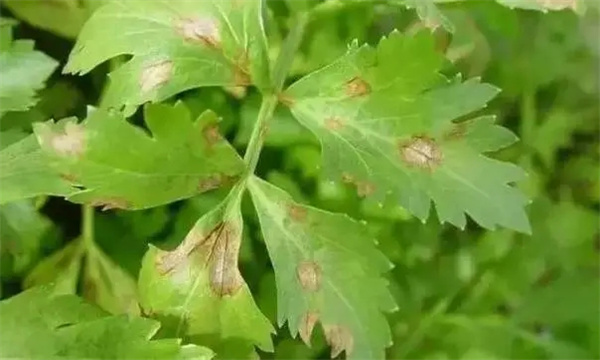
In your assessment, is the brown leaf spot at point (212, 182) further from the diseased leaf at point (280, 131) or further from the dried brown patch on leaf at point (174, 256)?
the diseased leaf at point (280, 131)

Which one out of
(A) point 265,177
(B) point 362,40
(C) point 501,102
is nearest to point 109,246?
(A) point 265,177

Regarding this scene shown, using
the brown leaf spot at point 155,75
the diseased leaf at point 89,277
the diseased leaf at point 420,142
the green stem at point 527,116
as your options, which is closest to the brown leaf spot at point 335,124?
the diseased leaf at point 420,142

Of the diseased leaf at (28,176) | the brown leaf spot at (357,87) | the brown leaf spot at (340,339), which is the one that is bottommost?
the brown leaf spot at (340,339)

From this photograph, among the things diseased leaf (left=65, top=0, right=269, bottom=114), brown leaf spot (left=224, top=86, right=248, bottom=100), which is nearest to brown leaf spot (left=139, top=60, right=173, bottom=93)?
diseased leaf (left=65, top=0, right=269, bottom=114)

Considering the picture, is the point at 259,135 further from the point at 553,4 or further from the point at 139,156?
the point at 553,4

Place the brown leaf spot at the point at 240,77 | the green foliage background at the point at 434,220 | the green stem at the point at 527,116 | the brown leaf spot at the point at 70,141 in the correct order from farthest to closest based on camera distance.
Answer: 1. the green stem at the point at 527,116
2. the green foliage background at the point at 434,220
3. the brown leaf spot at the point at 240,77
4. the brown leaf spot at the point at 70,141

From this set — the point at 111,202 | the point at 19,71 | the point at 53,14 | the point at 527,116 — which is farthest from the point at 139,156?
the point at 527,116
